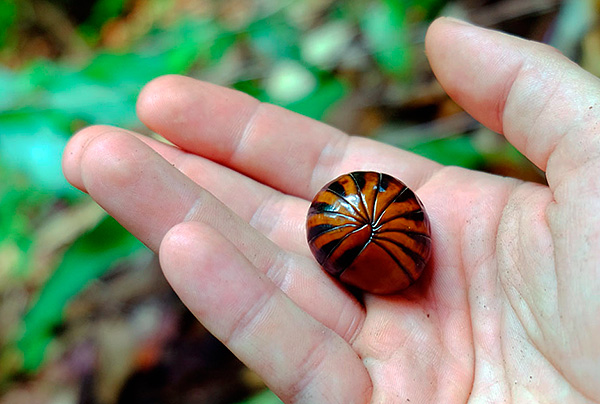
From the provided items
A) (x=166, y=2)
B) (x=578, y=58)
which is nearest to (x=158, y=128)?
(x=578, y=58)

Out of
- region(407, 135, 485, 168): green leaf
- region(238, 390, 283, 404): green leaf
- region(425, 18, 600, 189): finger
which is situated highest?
region(425, 18, 600, 189): finger

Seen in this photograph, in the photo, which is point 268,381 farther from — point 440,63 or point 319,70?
point 319,70

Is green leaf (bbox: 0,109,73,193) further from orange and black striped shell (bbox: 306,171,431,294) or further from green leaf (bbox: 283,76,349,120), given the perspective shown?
orange and black striped shell (bbox: 306,171,431,294)

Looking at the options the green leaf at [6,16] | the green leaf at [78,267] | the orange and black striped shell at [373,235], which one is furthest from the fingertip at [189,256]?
the green leaf at [6,16]

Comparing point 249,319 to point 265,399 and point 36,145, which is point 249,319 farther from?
point 36,145

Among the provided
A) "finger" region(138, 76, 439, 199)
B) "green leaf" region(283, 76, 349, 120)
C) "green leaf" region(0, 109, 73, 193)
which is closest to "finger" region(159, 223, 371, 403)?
"finger" region(138, 76, 439, 199)

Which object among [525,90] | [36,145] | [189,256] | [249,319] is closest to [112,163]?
[189,256]
